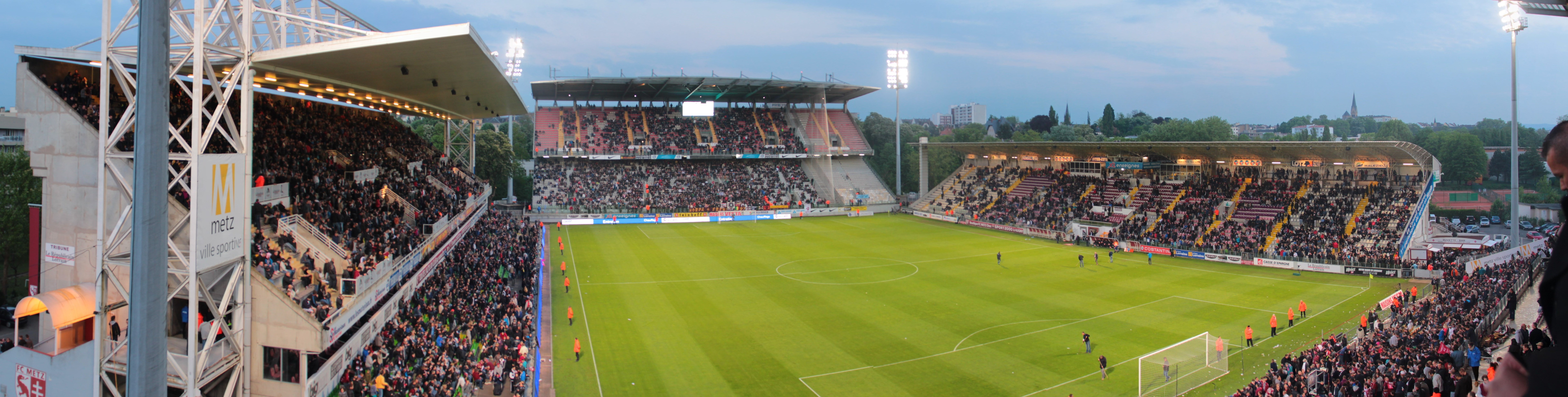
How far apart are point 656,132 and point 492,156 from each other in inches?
553

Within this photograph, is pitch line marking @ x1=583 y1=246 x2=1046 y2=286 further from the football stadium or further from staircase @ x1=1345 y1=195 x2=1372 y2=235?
staircase @ x1=1345 y1=195 x2=1372 y2=235

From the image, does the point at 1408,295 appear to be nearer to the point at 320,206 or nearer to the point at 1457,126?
the point at 320,206

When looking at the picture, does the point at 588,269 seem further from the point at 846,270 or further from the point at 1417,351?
the point at 1417,351

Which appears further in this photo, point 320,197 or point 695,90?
point 695,90

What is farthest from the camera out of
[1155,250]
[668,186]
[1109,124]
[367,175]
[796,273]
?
[1109,124]

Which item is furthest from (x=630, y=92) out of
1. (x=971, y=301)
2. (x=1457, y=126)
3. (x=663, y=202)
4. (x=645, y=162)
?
(x=1457, y=126)

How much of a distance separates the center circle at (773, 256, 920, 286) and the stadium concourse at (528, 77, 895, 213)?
A: 21.3 metres

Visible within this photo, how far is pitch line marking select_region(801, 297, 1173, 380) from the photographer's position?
64.0 ft

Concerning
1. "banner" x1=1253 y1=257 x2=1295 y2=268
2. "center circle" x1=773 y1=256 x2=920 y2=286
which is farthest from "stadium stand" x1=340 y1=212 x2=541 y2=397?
"banner" x1=1253 y1=257 x2=1295 y2=268

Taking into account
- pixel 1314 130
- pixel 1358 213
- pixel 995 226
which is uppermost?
pixel 1314 130

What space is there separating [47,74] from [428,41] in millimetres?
6649

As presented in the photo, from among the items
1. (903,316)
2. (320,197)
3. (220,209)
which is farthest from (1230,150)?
(220,209)

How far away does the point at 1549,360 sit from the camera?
1899 millimetres

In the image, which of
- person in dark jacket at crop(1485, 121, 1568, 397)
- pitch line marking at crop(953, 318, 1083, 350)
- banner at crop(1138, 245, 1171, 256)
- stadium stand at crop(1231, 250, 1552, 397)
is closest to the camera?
person in dark jacket at crop(1485, 121, 1568, 397)
